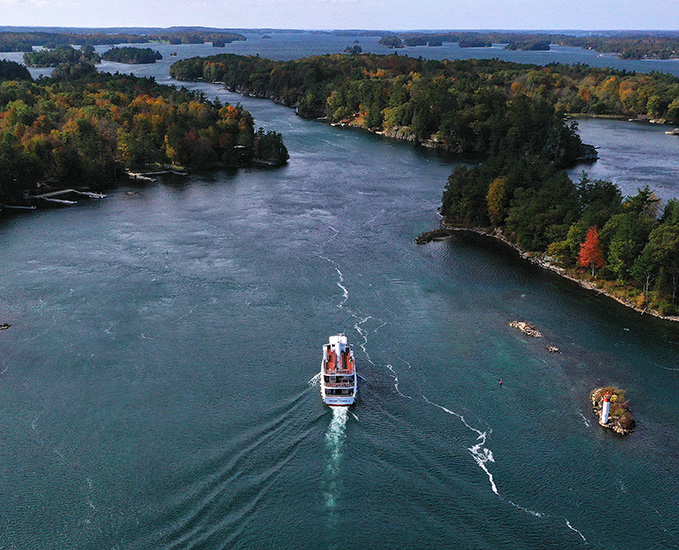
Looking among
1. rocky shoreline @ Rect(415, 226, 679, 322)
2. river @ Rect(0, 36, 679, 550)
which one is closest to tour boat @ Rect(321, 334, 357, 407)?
river @ Rect(0, 36, 679, 550)

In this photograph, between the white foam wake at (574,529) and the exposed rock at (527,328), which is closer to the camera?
the white foam wake at (574,529)

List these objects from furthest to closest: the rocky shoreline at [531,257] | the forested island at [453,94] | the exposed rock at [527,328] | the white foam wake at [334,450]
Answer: the forested island at [453,94], the rocky shoreline at [531,257], the exposed rock at [527,328], the white foam wake at [334,450]

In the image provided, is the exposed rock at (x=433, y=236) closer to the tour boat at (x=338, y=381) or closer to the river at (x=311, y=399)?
the river at (x=311, y=399)

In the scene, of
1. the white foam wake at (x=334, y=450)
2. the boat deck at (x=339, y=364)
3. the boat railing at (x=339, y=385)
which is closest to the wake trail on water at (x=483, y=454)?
the boat railing at (x=339, y=385)

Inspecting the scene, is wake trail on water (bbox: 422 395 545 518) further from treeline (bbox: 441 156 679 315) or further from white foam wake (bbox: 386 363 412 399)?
treeline (bbox: 441 156 679 315)

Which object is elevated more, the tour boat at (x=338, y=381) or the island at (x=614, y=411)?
the tour boat at (x=338, y=381)

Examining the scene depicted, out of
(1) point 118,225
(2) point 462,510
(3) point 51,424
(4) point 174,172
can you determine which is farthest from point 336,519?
(4) point 174,172

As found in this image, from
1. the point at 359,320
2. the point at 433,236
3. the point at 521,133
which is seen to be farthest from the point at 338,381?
the point at 521,133
